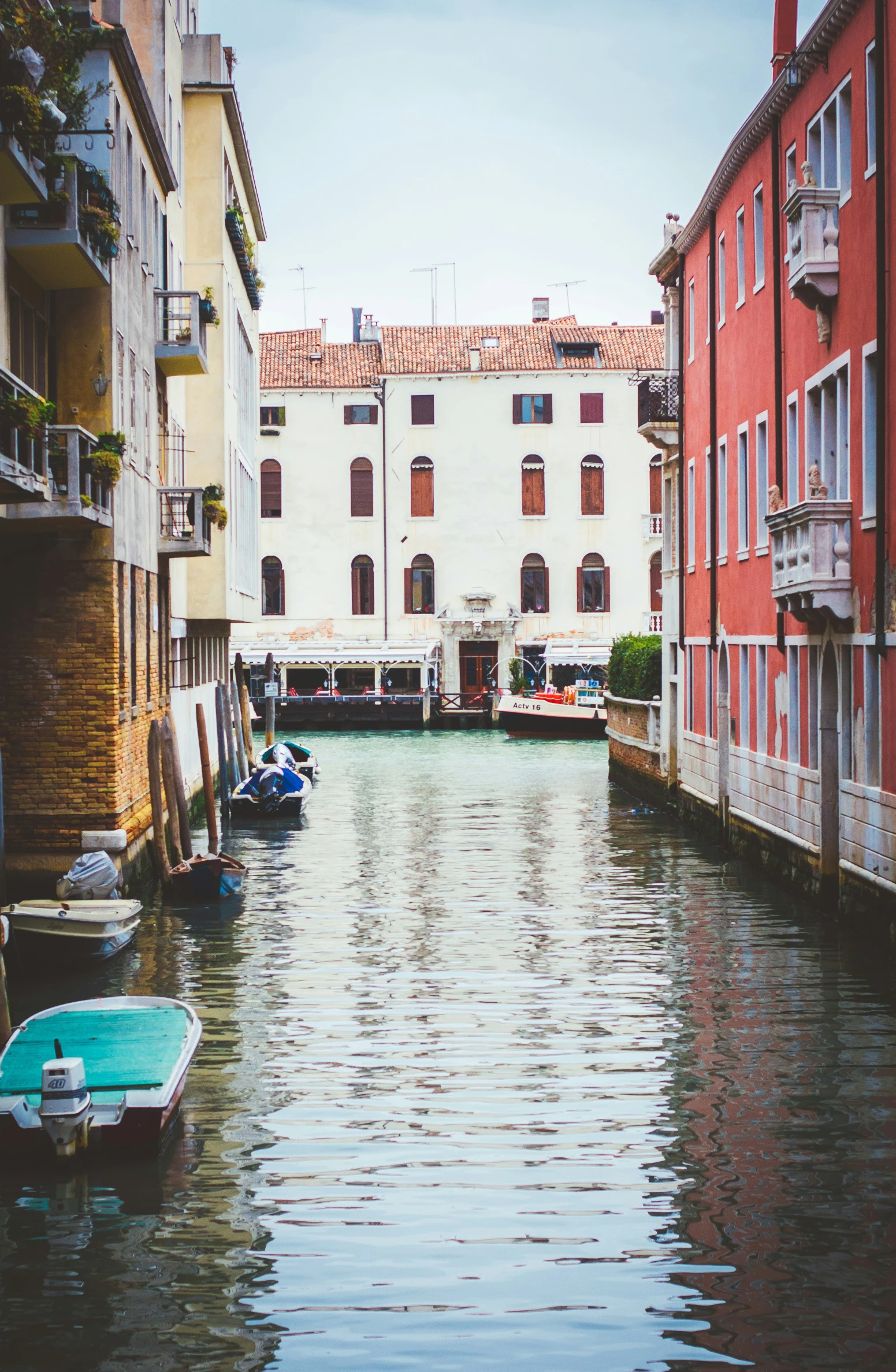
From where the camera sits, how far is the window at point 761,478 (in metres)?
20.2

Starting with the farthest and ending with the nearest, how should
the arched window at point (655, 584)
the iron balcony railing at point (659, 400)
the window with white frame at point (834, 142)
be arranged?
the arched window at point (655, 584) → the iron balcony railing at point (659, 400) → the window with white frame at point (834, 142)

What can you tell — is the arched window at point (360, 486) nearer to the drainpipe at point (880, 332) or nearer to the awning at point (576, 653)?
the awning at point (576, 653)

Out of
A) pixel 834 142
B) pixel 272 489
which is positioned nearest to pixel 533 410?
pixel 272 489

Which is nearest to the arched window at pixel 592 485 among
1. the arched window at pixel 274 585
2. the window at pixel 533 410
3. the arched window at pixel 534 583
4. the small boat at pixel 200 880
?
the window at pixel 533 410

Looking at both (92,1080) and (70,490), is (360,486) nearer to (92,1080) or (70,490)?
(70,490)

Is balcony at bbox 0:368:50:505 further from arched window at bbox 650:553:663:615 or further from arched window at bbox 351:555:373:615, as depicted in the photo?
arched window at bbox 650:553:663:615

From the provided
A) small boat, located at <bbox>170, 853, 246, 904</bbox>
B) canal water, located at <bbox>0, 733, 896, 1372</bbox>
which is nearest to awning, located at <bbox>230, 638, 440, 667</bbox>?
small boat, located at <bbox>170, 853, 246, 904</bbox>

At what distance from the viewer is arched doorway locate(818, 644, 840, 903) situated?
635 inches

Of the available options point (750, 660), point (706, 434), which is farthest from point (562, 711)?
point (750, 660)

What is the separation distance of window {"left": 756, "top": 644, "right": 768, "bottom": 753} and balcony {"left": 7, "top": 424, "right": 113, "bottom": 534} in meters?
8.45

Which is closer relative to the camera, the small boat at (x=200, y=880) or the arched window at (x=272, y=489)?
the small boat at (x=200, y=880)

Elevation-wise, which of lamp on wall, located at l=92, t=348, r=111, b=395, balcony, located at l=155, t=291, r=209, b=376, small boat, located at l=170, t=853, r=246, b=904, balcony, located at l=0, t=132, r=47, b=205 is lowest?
small boat, located at l=170, t=853, r=246, b=904

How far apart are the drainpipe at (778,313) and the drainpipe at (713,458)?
169 inches

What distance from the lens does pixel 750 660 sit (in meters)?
21.1
